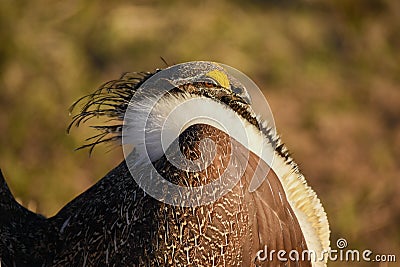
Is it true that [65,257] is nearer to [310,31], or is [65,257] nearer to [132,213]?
[132,213]

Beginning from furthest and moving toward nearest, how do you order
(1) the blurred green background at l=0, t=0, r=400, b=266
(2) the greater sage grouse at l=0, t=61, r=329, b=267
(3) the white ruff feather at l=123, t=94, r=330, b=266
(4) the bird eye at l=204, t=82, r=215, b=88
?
(1) the blurred green background at l=0, t=0, r=400, b=266
(4) the bird eye at l=204, t=82, r=215, b=88
(3) the white ruff feather at l=123, t=94, r=330, b=266
(2) the greater sage grouse at l=0, t=61, r=329, b=267

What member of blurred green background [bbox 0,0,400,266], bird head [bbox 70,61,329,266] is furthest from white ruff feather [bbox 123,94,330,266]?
blurred green background [bbox 0,0,400,266]

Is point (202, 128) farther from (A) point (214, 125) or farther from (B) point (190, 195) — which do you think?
(B) point (190, 195)

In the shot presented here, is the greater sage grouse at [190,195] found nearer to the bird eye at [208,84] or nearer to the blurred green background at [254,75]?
Result: the bird eye at [208,84]

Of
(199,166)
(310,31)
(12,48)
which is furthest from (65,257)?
(310,31)

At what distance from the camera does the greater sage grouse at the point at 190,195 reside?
310 centimetres

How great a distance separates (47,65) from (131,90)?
468cm

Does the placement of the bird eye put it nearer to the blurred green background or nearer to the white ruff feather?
the white ruff feather

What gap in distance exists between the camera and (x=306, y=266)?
3.49 m

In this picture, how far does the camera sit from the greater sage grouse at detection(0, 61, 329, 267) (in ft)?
10.2

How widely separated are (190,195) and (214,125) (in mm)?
288

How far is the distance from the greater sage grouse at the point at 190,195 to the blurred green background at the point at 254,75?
2933 millimetres

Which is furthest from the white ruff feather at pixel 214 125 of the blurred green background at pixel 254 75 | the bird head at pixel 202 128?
the blurred green background at pixel 254 75

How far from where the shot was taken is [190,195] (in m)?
3.10
